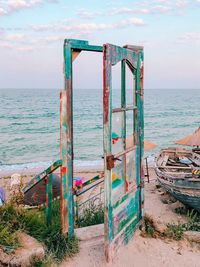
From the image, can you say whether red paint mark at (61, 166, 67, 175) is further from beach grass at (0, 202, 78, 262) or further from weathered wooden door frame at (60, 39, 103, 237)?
beach grass at (0, 202, 78, 262)

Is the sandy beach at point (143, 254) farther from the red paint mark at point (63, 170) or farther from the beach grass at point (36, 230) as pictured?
the red paint mark at point (63, 170)

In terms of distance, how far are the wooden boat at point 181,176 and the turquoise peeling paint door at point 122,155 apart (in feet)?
10.1

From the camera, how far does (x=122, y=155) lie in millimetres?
5148

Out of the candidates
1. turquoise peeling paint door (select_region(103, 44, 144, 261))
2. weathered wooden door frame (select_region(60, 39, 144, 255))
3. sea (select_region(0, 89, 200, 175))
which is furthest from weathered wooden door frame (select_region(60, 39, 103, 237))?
sea (select_region(0, 89, 200, 175))

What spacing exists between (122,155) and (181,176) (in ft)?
15.8

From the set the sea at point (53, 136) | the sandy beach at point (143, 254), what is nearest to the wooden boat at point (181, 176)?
the sea at point (53, 136)

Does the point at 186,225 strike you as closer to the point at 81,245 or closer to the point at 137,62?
the point at 81,245

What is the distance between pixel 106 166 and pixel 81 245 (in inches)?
55.8

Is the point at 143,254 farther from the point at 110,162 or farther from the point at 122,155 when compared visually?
the point at 110,162

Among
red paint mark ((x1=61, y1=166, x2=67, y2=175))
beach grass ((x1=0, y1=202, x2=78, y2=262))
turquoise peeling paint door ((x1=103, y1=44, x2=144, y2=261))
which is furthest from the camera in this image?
red paint mark ((x1=61, y1=166, x2=67, y2=175))

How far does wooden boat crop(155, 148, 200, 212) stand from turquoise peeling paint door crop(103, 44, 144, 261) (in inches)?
121

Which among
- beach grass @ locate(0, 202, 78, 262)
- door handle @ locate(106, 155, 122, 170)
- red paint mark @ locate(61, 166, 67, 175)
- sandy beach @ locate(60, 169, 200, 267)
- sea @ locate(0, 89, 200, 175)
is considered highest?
Answer: door handle @ locate(106, 155, 122, 170)

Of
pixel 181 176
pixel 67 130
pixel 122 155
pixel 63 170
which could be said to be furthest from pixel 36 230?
pixel 181 176

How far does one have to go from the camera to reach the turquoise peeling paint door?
4.55 m
